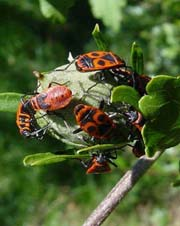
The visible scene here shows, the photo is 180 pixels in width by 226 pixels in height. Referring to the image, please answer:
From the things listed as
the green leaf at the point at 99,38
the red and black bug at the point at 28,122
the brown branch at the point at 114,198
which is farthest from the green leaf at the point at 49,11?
the brown branch at the point at 114,198

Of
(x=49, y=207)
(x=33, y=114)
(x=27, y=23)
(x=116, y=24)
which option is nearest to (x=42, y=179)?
(x=49, y=207)

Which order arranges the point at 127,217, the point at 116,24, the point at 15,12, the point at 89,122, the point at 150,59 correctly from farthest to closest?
the point at 127,217, the point at 15,12, the point at 150,59, the point at 116,24, the point at 89,122

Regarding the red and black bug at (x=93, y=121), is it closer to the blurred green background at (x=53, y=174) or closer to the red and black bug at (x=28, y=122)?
the red and black bug at (x=28, y=122)

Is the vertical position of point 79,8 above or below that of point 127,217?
above

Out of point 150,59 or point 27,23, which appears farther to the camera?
point 27,23

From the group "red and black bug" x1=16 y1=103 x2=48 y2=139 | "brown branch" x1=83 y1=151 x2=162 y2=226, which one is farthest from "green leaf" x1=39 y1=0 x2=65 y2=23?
"brown branch" x1=83 y1=151 x2=162 y2=226

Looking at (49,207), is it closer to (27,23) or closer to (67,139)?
(27,23)

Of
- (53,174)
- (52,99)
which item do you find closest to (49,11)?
(52,99)
